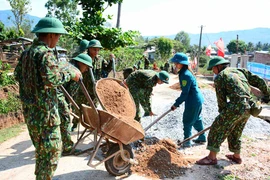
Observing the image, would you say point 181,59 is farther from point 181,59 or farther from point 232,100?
point 232,100

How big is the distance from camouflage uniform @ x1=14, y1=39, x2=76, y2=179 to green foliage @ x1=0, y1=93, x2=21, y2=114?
3.66 metres

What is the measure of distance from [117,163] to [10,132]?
10.4 ft

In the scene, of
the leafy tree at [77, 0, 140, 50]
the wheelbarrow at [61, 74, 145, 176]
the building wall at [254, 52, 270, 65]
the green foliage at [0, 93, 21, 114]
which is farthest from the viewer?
the building wall at [254, 52, 270, 65]

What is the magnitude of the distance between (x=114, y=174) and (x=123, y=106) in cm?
97

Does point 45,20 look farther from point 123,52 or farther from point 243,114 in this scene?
point 123,52

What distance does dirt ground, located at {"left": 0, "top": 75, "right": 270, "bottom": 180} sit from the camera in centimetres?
378

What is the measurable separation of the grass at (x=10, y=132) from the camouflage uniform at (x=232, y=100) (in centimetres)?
407

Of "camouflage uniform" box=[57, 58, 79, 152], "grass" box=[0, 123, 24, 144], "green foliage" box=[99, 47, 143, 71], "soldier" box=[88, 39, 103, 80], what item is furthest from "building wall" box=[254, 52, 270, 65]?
"camouflage uniform" box=[57, 58, 79, 152]

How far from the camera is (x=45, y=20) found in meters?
2.60

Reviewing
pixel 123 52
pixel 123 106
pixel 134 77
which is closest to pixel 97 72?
pixel 134 77

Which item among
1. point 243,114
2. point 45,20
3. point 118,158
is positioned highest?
point 45,20

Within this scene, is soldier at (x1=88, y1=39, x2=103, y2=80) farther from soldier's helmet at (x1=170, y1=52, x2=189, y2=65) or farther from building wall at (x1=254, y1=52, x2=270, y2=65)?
building wall at (x1=254, y1=52, x2=270, y2=65)

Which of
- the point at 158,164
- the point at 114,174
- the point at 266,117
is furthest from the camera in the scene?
the point at 266,117

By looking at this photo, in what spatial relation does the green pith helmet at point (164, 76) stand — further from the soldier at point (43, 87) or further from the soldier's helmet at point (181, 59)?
the soldier at point (43, 87)
